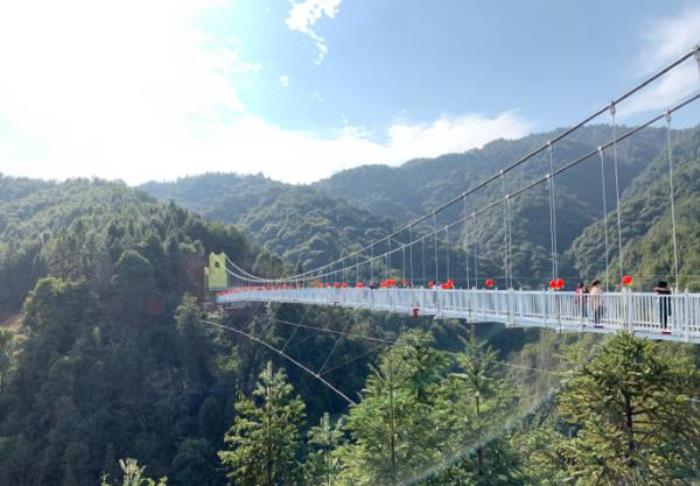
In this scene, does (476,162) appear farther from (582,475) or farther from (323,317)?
(582,475)

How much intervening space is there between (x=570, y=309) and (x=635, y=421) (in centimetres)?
486

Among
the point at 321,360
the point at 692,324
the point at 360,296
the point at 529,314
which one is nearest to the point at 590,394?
the point at 529,314

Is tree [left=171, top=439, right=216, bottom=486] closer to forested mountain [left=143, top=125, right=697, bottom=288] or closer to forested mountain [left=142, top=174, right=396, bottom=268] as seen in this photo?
forested mountain [left=143, top=125, right=697, bottom=288]

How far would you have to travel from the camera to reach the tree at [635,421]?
454 inches

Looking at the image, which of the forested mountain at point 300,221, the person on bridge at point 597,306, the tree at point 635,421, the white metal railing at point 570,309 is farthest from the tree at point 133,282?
the person on bridge at point 597,306

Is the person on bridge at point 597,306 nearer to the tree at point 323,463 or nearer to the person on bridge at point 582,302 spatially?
the person on bridge at point 582,302

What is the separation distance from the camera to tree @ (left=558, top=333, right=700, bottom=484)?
11531 mm

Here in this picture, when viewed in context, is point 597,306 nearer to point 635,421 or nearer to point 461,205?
point 635,421

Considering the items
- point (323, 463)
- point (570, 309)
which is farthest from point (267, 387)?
point (570, 309)

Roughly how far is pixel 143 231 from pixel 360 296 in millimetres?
44880

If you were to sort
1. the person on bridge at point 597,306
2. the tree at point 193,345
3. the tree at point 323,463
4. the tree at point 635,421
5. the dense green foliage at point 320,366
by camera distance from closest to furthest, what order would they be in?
the person on bridge at point 597,306 < the tree at point 635,421 < the dense green foliage at point 320,366 < the tree at point 323,463 < the tree at point 193,345

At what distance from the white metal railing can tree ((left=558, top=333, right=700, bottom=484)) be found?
2.43 meters

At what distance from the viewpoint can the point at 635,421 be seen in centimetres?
1223

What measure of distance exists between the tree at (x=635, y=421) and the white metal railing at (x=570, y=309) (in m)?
2.43
